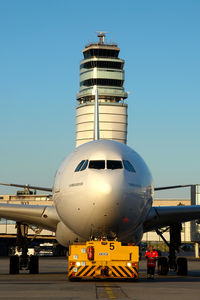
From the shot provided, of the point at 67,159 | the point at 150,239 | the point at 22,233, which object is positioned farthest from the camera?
the point at 150,239

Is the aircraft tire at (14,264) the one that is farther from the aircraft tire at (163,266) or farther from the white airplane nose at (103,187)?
the white airplane nose at (103,187)

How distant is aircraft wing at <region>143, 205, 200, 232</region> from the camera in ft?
89.2

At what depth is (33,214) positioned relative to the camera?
2817 centimetres

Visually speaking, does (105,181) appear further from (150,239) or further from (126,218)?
(150,239)

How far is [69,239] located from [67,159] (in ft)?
11.6

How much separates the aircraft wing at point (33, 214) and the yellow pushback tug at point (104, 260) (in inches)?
238

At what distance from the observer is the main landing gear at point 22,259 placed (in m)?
30.0

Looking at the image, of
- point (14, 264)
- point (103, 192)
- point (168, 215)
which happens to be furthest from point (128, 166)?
point (14, 264)

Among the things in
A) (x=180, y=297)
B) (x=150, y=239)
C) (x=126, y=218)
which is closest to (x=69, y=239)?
(x=126, y=218)

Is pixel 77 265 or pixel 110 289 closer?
pixel 110 289

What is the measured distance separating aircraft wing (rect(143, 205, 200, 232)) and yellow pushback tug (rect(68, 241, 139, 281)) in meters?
5.84

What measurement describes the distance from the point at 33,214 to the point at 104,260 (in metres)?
A: 8.16

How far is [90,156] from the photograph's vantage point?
2181 centimetres

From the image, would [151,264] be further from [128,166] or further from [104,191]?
[104,191]
